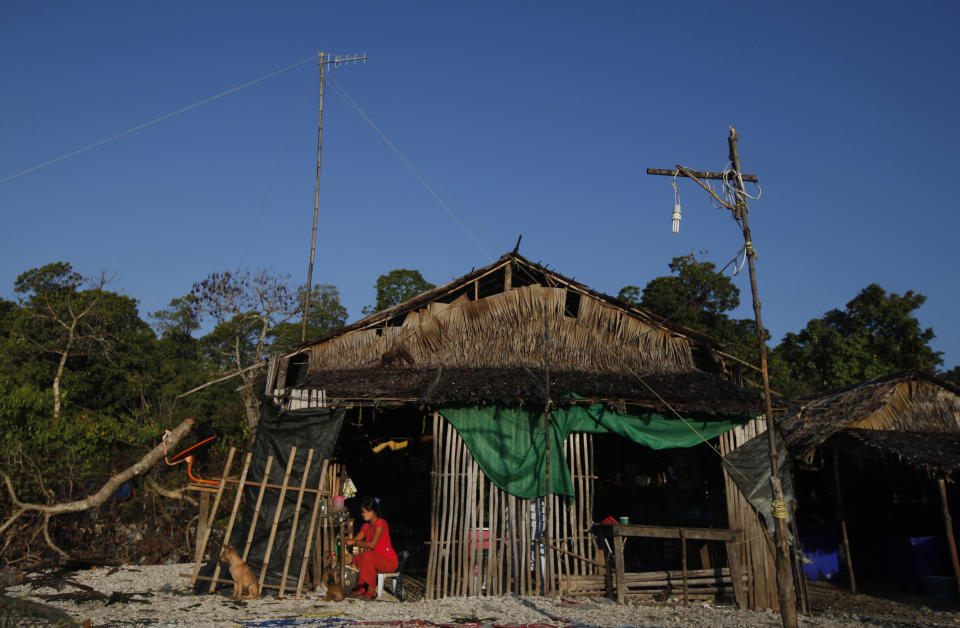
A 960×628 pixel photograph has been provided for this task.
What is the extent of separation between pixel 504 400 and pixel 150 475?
8739 millimetres

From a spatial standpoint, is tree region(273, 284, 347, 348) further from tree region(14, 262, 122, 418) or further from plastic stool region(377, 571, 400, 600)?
plastic stool region(377, 571, 400, 600)

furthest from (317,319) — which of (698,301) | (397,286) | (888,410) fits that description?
(888,410)

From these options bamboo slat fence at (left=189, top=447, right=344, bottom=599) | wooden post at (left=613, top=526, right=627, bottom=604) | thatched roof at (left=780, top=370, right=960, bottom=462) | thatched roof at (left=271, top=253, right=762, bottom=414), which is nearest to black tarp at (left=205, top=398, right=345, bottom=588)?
bamboo slat fence at (left=189, top=447, right=344, bottom=599)

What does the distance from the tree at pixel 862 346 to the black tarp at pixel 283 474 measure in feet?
64.8

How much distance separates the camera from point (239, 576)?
8820 mm

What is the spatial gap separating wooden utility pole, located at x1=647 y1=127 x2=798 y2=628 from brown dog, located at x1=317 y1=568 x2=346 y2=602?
556 centimetres

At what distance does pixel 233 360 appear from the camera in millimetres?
33250

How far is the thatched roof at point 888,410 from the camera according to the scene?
12.6m

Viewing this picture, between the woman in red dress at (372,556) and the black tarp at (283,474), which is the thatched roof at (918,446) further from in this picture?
the black tarp at (283,474)

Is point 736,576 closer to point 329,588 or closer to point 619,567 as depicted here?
point 619,567

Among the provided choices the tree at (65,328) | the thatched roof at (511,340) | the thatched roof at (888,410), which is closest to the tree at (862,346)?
the thatched roof at (888,410)

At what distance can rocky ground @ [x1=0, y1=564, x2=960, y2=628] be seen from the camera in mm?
7391

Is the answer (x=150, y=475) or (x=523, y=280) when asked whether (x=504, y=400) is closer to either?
(x=523, y=280)

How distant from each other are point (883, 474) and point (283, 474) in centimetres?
1155
